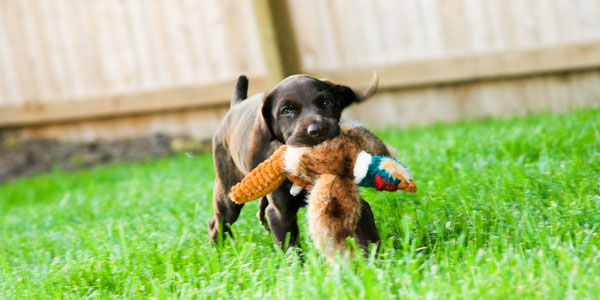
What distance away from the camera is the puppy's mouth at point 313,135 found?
9.36 ft

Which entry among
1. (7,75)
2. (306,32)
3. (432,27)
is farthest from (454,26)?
(7,75)

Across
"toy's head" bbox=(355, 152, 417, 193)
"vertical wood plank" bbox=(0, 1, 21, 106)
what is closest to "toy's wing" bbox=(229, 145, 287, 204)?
"toy's head" bbox=(355, 152, 417, 193)

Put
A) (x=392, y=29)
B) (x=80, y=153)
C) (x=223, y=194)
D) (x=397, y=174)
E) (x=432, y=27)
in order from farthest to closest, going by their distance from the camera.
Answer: (x=80, y=153) → (x=392, y=29) → (x=432, y=27) → (x=223, y=194) → (x=397, y=174)

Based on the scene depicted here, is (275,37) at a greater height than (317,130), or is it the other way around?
(275,37)

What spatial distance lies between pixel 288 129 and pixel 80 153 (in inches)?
240

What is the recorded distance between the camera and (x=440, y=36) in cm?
707

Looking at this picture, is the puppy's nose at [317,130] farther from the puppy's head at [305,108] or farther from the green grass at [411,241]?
the green grass at [411,241]

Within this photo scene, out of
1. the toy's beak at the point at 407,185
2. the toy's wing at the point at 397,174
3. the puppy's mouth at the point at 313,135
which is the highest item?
the puppy's mouth at the point at 313,135

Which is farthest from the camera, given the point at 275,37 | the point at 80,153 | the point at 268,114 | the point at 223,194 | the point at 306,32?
the point at 80,153

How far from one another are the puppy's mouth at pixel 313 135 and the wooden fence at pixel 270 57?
13.4ft

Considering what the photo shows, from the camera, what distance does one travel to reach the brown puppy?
2883mm

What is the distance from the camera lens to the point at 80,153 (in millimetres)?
8578

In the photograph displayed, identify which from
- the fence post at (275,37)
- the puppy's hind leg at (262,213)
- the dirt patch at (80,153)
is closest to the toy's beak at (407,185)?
the puppy's hind leg at (262,213)

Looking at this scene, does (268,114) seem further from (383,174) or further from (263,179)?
(383,174)
